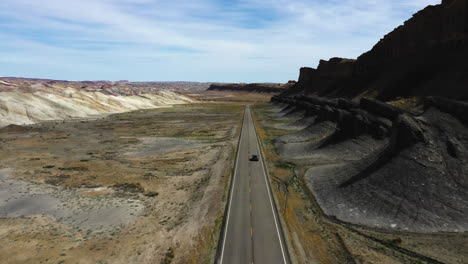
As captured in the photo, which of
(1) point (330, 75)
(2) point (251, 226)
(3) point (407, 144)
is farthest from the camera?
(1) point (330, 75)

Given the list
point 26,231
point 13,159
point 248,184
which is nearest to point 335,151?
point 248,184

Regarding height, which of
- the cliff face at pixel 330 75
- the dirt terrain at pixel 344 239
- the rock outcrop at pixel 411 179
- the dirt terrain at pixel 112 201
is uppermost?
the cliff face at pixel 330 75

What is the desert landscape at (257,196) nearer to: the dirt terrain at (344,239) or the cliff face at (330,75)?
the dirt terrain at (344,239)

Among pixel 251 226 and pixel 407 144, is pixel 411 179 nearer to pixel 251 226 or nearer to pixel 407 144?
pixel 407 144

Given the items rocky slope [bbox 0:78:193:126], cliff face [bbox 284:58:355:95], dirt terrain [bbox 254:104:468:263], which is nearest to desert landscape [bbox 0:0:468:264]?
dirt terrain [bbox 254:104:468:263]

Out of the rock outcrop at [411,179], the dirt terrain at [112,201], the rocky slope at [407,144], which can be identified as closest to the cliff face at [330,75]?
the rocky slope at [407,144]

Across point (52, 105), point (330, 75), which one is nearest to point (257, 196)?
point (52, 105)

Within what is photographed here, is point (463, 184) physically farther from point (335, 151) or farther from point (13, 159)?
point (13, 159)
